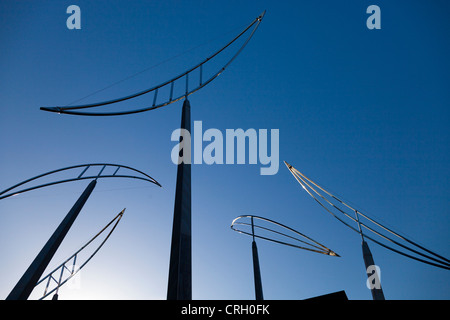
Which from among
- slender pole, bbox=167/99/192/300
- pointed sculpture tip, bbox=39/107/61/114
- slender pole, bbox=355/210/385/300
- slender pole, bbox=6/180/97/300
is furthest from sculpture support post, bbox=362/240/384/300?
pointed sculpture tip, bbox=39/107/61/114

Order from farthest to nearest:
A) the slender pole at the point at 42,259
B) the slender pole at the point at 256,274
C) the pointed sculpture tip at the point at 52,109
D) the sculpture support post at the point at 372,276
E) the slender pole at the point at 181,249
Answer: the slender pole at the point at 256,274 → the sculpture support post at the point at 372,276 → the slender pole at the point at 42,259 → the pointed sculpture tip at the point at 52,109 → the slender pole at the point at 181,249

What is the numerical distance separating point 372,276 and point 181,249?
704 inches

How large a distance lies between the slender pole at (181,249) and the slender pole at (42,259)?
40.4 feet

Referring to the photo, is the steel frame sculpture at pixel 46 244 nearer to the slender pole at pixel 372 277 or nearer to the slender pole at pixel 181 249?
the slender pole at pixel 181 249

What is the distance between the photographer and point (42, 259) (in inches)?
566

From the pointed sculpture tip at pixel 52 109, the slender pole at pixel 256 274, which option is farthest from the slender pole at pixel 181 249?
the slender pole at pixel 256 274

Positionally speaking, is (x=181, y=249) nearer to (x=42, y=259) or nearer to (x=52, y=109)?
(x=52, y=109)

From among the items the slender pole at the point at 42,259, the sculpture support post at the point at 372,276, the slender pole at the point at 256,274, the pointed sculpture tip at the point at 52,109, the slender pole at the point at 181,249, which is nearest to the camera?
the slender pole at the point at 181,249

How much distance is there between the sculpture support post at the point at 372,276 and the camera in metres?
17.5

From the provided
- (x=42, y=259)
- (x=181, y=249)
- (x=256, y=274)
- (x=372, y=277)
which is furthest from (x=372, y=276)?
(x=42, y=259)
